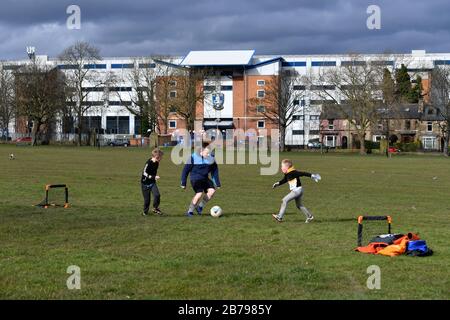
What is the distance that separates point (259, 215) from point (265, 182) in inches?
643

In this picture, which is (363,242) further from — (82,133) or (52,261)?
(82,133)

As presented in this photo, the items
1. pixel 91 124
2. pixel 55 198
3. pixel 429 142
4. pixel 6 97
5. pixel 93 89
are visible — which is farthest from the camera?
pixel 91 124

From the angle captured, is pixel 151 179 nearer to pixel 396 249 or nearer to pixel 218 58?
pixel 396 249

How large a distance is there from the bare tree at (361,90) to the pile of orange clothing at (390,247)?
3358 inches

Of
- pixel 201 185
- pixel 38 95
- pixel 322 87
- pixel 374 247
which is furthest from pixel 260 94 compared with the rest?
pixel 374 247

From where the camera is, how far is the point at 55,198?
2223cm

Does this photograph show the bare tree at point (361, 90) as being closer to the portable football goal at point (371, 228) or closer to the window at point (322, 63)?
the window at point (322, 63)

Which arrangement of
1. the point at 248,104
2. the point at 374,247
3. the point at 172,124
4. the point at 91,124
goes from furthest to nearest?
the point at 91,124 < the point at 172,124 < the point at 248,104 < the point at 374,247

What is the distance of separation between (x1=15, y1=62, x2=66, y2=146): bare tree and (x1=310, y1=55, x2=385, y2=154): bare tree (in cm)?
4496

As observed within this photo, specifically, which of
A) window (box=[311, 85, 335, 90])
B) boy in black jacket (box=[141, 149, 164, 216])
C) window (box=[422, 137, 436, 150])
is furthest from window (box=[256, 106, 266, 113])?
boy in black jacket (box=[141, 149, 164, 216])

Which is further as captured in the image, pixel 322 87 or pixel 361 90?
pixel 322 87

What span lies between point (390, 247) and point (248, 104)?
362 feet

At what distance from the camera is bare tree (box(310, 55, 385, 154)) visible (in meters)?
95.0

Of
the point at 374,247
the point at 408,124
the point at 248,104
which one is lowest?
the point at 374,247
